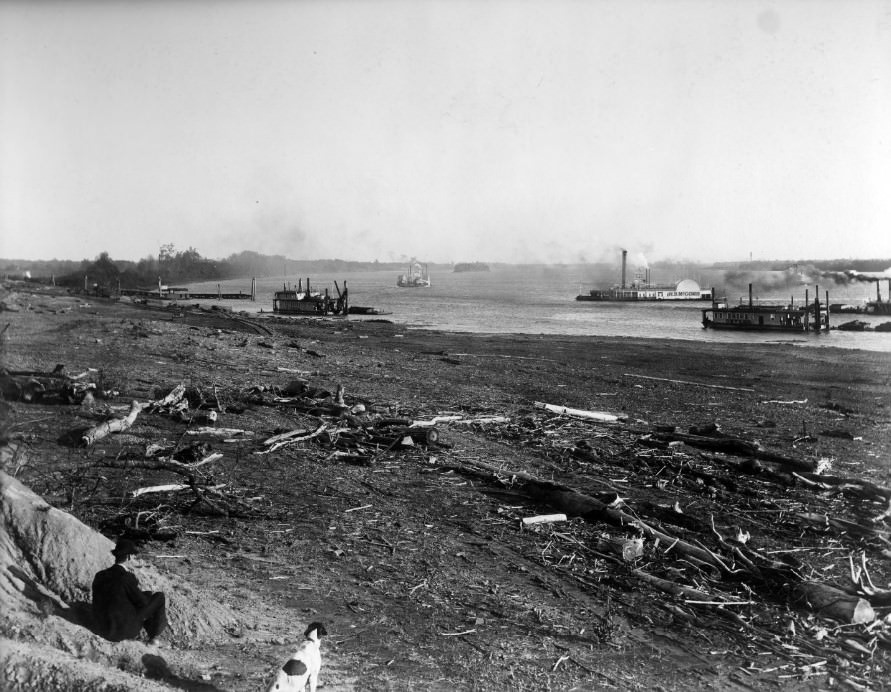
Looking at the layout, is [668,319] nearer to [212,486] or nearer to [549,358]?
[549,358]

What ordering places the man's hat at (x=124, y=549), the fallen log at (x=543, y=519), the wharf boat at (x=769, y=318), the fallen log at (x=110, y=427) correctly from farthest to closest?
the wharf boat at (x=769, y=318)
the fallen log at (x=110, y=427)
the fallen log at (x=543, y=519)
the man's hat at (x=124, y=549)

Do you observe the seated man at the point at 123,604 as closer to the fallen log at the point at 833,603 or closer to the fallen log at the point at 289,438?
the fallen log at the point at 833,603

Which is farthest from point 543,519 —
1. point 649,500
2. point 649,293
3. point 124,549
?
point 649,293

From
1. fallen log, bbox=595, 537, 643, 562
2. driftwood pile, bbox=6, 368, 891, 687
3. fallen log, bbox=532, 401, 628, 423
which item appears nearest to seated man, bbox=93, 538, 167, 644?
driftwood pile, bbox=6, 368, 891, 687

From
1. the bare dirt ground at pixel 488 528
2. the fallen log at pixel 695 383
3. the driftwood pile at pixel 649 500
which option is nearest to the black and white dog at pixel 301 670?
the bare dirt ground at pixel 488 528

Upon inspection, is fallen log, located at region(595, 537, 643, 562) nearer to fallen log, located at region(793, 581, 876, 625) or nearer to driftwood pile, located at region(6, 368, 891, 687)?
driftwood pile, located at region(6, 368, 891, 687)

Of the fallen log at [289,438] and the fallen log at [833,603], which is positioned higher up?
the fallen log at [289,438]

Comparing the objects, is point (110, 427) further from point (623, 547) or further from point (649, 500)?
point (649, 500)
